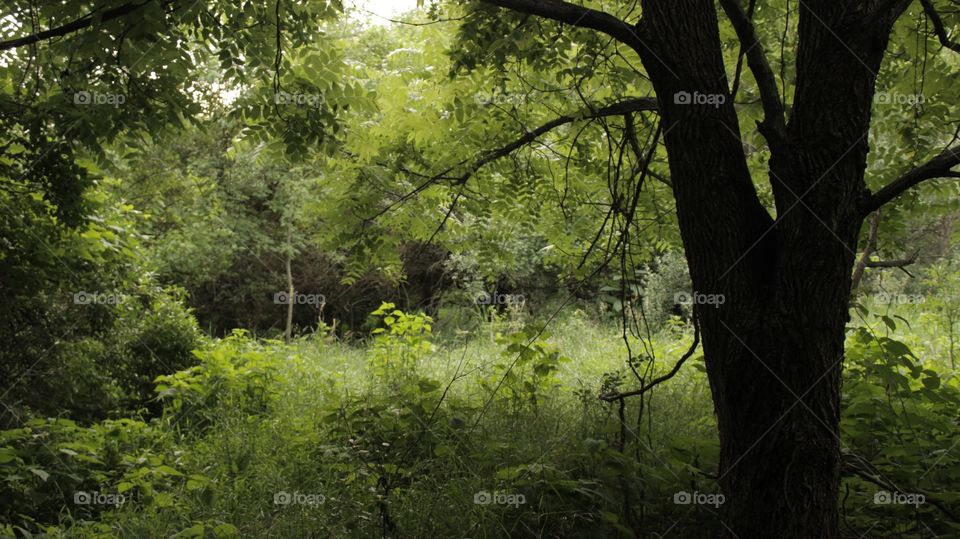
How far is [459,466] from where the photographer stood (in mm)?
4938

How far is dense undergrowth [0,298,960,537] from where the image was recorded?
393cm

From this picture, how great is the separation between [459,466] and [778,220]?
9.39 ft

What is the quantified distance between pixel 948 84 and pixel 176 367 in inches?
304

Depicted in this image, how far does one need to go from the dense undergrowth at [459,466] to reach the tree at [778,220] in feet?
1.36

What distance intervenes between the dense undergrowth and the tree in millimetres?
416

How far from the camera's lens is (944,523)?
3715mm

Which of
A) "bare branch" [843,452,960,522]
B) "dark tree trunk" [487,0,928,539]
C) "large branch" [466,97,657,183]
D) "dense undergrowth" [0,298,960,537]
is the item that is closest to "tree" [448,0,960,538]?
"dark tree trunk" [487,0,928,539]

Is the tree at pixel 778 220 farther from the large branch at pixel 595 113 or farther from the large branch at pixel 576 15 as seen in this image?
the large branch at pixel 595 113

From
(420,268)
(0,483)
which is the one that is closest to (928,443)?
(0,483)

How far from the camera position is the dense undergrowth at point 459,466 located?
12.9 feet

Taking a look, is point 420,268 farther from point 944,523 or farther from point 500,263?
point 944,523

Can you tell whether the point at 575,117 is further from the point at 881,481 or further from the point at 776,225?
the point at 881,481

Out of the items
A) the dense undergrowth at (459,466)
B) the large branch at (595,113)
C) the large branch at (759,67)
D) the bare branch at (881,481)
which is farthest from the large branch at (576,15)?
the bare branch at (881,481)

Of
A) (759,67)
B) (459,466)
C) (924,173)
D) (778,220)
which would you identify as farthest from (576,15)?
(459,466)
